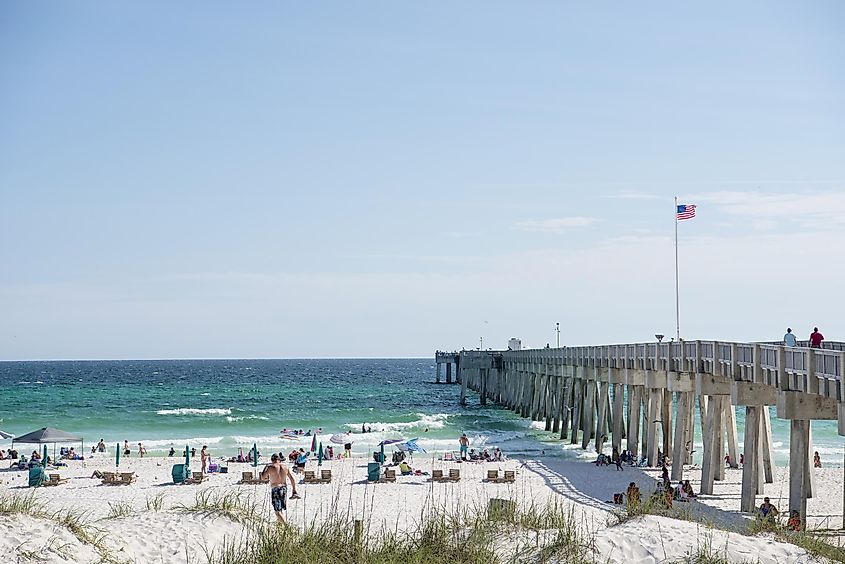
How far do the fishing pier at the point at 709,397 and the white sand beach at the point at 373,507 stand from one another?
1.12 metres

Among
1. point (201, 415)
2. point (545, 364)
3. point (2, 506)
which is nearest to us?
point (2, 506)

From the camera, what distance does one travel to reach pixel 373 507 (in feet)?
64.5

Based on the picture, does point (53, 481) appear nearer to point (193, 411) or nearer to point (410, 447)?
point (410, 447)

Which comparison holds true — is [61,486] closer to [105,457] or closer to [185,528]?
[105,457]

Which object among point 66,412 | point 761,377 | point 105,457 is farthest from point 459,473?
point 66,412

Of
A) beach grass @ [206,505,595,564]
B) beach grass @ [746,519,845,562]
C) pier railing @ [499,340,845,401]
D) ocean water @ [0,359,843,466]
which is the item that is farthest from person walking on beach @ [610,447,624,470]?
beach grass @ [206,505,595,564]

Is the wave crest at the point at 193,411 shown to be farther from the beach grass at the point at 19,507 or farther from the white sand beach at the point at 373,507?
the beach grass at the point at 19,507

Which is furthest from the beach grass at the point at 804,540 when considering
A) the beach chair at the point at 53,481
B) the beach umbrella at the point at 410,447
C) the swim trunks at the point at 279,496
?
the beach umbrella at the point at 410,447

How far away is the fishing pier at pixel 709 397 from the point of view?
1794 cm

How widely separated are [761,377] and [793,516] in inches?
141

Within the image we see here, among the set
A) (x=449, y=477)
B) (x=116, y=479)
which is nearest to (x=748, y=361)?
(x=449, y=477)

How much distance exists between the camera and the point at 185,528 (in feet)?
43.0

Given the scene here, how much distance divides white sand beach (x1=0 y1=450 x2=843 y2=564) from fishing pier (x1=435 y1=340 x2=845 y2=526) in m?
1.12

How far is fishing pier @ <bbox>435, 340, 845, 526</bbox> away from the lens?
1794 centimetres
